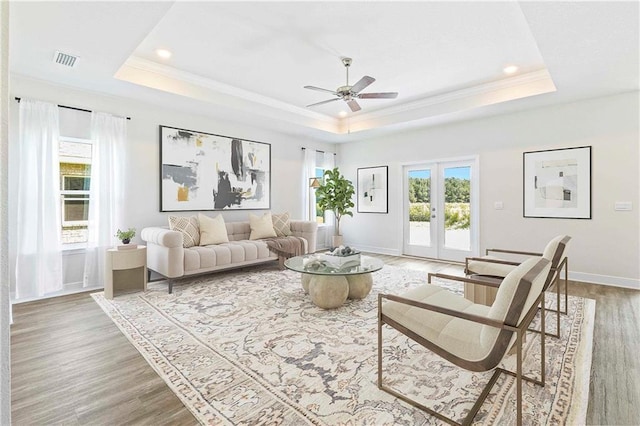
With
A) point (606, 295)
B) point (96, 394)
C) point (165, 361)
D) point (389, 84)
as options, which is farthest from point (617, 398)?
point (389, 84)

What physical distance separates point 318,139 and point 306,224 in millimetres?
2458

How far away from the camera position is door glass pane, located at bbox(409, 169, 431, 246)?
6.32m

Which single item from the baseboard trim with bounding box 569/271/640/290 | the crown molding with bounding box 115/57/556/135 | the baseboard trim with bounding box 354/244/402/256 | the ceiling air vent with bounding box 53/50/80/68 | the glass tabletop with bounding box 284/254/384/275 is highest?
the crown molding with bounding box 115/57/556/135

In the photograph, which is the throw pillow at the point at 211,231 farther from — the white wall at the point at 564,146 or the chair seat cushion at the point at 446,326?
the white wall at the point at 564,146

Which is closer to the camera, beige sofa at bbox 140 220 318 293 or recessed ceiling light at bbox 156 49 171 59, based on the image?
recessed ceiling light at bbox 156 49 171 59

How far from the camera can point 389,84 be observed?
4.70 meters

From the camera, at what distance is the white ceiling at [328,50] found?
2.67 meters

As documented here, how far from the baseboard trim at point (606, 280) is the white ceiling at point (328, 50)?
2586 millimetres

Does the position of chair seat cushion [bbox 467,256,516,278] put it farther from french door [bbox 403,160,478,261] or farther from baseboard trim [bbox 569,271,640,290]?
french door [bbox 403,160,478,261]

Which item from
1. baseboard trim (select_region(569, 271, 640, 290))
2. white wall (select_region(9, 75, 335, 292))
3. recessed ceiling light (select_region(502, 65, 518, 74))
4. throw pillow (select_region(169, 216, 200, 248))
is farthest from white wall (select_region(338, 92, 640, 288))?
throw pillow (select_region(169, 216, 200, 248))

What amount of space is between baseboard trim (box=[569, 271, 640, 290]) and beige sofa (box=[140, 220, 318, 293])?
466 cm

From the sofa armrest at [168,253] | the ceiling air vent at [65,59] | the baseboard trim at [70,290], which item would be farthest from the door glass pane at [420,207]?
the ceiling air vent at [65,59]

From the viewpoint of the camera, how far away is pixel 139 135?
15.3 ft

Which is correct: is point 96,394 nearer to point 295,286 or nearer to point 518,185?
point 295,286
